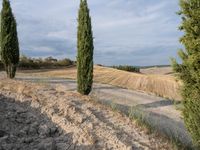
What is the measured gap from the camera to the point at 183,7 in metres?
12.6

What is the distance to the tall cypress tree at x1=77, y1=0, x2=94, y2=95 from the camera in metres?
20.7

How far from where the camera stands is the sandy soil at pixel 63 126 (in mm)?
13039

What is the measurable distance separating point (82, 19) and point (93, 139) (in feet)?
31.4

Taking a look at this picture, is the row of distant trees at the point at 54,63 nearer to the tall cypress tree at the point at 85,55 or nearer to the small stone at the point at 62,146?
the tall cypress tree at the point at 85,55

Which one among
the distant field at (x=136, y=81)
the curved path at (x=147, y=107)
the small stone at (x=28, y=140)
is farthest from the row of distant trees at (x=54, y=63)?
the small stone at (x=28, y=140)

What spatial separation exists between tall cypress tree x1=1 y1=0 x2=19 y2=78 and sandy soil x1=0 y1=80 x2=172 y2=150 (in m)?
9.41

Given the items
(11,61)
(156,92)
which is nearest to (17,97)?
(11,61)

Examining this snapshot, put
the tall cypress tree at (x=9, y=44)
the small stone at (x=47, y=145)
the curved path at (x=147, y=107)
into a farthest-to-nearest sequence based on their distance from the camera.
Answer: the tall cypress tree at (x=9, y=44), the curved path at (x=147, y=107), the small stone at (x=47, y=145)

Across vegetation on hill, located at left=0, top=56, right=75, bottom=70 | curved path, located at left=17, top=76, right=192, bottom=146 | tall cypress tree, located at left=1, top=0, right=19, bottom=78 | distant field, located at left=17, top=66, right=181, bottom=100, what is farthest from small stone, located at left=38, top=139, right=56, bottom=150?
vegetation on hill, located at left=0, top=56, right=75, bottom=70

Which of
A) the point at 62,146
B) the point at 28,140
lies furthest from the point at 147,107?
the point at 28,140

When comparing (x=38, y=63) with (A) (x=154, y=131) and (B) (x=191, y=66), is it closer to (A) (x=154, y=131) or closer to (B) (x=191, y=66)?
(A) (x=154, y=131)

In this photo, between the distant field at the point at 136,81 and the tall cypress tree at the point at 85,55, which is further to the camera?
the distant field at the point at 136,81

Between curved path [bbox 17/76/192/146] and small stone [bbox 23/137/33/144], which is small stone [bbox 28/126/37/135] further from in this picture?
curved path [bbox 17/76/192/146]

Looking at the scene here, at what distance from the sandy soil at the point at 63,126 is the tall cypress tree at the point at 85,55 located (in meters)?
3.34
